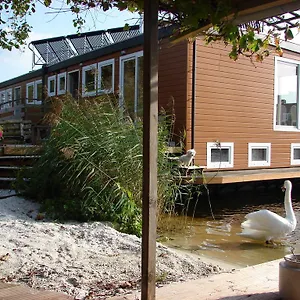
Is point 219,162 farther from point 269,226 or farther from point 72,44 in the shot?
point 72,44

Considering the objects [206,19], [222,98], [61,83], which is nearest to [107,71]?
[61,83]

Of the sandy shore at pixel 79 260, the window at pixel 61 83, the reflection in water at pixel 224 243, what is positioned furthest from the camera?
the window at pixel 61 83

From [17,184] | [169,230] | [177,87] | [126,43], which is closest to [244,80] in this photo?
[177,87]

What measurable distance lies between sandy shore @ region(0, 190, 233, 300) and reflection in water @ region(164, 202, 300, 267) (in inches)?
39.7

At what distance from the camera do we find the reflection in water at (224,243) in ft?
19.3

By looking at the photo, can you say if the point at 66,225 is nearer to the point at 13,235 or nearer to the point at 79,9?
the point at 13,235

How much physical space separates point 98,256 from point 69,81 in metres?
10.3

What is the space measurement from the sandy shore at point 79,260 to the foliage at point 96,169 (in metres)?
0.43

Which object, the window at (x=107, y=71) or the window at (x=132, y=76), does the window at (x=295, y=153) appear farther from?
the window at (x=107, y=71)

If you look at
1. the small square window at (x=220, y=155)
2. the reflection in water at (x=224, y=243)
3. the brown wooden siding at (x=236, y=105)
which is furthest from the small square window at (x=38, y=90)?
the reflection in water at (x=224, y=243)

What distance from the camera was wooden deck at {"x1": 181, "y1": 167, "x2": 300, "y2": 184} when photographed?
8.19 meters

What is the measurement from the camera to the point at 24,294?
3.33 meters

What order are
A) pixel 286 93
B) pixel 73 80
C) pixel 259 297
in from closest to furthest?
pixel 259 297 → pixel 286 93 → pixel 73 80

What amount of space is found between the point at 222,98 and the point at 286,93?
7.92 feet
